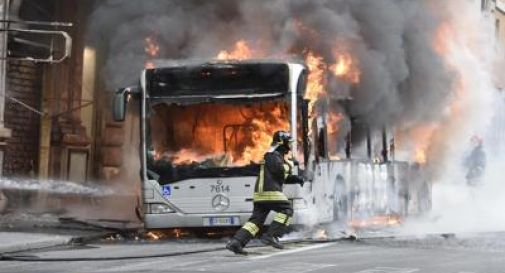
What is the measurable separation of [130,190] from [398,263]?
1165 centimetres

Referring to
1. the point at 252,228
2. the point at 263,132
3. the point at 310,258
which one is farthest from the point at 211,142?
the point at 310,258

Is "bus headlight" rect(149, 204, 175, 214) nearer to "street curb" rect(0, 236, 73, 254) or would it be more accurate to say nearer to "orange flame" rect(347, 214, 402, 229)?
"street curb" rect(0, 236, 73, 254)

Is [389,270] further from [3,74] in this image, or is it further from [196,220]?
[3,74]

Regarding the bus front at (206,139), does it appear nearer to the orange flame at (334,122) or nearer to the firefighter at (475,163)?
the orange flame at (334,122)

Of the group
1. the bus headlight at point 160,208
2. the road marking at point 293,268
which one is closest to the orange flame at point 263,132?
the bus headlight at point 160,208

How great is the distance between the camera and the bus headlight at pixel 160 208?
12961mm

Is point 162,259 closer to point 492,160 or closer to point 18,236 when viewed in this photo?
point 18,236

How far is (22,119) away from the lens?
19.8 meters

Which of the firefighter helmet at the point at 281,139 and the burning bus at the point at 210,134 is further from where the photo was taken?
the burning bus at the point at 210,134

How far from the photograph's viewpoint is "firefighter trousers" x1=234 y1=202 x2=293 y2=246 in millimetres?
10883

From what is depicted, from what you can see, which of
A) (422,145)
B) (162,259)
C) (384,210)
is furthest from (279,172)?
(422,145)

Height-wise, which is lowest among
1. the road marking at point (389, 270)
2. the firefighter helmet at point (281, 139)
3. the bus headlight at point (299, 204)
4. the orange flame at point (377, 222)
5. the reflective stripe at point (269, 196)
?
the road marking at point (389, 270)

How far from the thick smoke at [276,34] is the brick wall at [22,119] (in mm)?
3383

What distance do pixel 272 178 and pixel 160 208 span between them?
2333 millimetres
